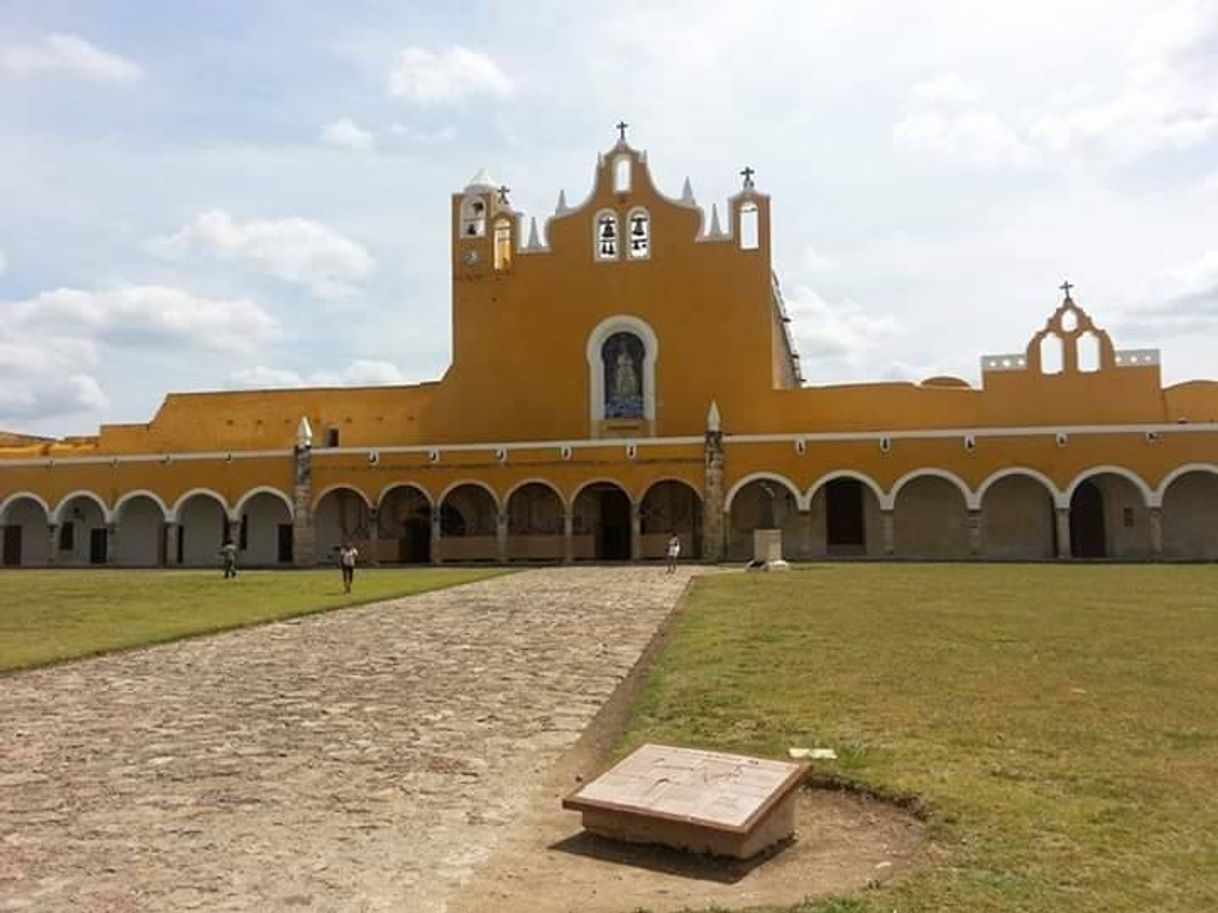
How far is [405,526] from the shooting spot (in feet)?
110

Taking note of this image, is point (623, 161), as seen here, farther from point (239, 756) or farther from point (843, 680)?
point (239, 756)

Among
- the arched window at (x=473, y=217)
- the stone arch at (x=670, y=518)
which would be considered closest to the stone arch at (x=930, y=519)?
the stone arch at (x=670, y=518)

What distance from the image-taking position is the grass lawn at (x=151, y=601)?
12.1 m

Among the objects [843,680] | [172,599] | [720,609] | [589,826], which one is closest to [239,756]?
[589,826]

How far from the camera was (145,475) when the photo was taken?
3406 centimetres

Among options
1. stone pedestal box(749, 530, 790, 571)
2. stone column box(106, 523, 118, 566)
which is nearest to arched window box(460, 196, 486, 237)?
stone column box(106, 523, 118, 566)

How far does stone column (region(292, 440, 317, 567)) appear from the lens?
32219 millimetres

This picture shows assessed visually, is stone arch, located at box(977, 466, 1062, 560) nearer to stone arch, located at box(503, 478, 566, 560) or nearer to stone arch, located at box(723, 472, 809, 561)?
stone arch, located at box(723, 472, 809, 561)

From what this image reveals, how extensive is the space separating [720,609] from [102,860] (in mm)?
11059

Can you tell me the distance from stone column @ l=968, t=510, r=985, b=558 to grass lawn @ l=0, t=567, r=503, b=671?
41.4 ft

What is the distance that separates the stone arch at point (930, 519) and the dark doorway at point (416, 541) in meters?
13.9

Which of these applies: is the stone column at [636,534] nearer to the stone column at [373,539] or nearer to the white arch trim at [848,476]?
the white arch trim at [848,476]

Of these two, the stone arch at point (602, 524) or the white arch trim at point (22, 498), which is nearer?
the stone arch at point (602, 524)

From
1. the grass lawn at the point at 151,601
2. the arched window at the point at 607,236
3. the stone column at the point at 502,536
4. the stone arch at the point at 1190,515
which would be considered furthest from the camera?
the arched window at the point at 607,236
